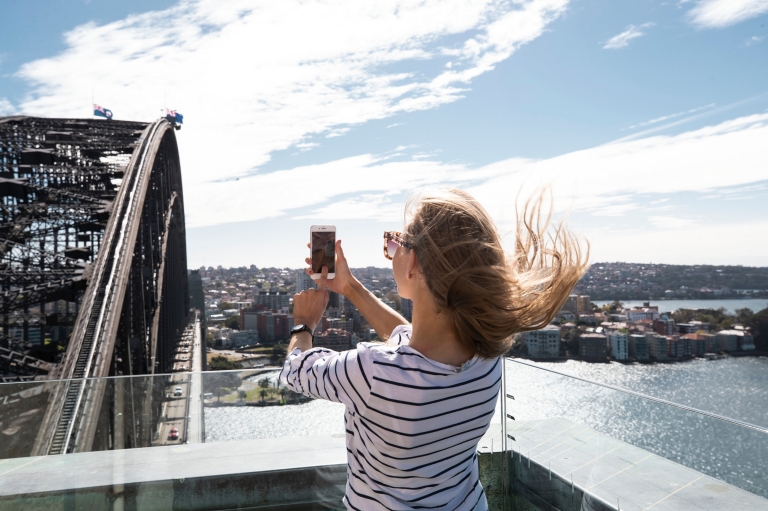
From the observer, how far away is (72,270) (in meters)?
18.7

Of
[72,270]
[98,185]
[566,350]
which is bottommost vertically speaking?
[566,350]

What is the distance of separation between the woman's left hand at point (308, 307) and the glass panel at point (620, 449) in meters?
1.63

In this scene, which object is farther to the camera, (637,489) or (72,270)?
(72,270)

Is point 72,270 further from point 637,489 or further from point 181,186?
point 637,489

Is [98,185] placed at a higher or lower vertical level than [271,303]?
higher

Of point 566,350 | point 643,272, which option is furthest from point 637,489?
point 643,272

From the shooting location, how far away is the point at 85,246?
24.5 metres

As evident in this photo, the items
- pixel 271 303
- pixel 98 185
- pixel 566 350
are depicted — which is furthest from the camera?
pixel 271 303

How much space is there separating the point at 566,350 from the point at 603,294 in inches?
739

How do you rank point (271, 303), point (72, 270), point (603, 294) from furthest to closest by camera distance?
point (603, 294) → point (271, 303) → point (72, 270)

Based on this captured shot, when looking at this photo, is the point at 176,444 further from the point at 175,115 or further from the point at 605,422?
the point at 175,115

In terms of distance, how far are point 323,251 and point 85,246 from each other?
2594 cm

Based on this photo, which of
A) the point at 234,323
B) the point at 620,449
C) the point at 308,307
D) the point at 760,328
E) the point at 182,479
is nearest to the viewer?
the point at 308,307

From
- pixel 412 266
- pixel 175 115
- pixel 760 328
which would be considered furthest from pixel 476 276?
pixel 175 115
